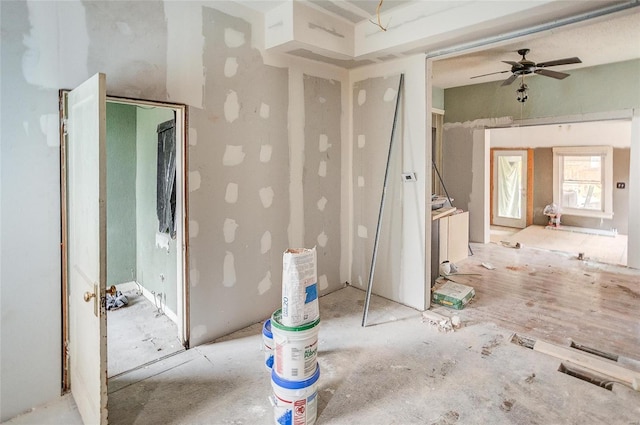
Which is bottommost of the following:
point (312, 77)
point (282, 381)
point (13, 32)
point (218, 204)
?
point (282, 381)

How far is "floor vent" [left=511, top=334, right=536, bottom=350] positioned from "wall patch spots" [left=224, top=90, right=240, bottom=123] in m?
3.02

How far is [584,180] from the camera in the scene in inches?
307

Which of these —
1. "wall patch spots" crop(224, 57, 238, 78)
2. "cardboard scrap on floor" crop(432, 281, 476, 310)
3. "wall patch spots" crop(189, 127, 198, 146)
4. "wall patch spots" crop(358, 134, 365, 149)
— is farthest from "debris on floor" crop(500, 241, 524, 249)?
"wall patch spots" crop(189, 127, 198, 146)

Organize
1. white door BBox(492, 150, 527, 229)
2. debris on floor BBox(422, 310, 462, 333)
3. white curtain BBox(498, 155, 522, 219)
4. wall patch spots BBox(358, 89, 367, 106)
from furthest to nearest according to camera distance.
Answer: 1. white curtain BBox(498, 155, 522, 219)
2. white door BBox(492, 150, 527, 229)
3. wall patch spots BBox(358, 89, 367, 106)
4. debris on floor BBox(422, 310, 462, 333)

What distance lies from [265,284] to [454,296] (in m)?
1.94

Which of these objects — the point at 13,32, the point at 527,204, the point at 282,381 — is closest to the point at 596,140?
the point at 527,204

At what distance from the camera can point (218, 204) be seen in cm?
297

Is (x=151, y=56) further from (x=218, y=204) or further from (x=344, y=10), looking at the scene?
(x=344, y=10)

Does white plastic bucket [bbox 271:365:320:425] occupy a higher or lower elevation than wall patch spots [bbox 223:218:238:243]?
lower

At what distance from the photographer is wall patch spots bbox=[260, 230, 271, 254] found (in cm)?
334

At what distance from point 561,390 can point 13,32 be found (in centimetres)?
396

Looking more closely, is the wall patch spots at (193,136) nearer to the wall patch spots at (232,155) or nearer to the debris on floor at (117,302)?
the wall patch spots at (232,155)

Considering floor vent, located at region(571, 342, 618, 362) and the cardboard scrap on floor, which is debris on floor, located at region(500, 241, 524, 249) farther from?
floor vent, located at region(571, 342, 618, 362)

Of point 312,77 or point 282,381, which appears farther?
point 312,77
